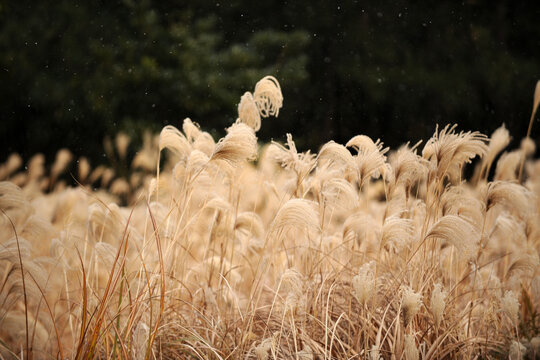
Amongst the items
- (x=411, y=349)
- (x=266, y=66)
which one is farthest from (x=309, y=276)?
(x=266, y=66)

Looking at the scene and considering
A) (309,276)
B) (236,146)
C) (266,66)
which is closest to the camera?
(236,146)

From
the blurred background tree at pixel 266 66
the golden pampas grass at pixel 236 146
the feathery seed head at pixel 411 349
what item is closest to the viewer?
the feathery seed head at pixel 411 349

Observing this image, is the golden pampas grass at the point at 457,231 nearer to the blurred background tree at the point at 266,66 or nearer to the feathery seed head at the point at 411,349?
the feathery seed head at the point at 411,349

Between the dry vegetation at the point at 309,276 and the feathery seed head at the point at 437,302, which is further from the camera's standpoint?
the dry vegetation at the point at 309,276

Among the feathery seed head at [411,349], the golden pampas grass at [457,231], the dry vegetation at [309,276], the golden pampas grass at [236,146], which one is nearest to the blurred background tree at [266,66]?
the dry vegetation at [309,276]

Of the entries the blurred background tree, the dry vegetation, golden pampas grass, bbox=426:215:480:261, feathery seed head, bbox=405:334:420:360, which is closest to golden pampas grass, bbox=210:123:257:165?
the dry vegetation

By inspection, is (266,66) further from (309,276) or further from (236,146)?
(236,146)

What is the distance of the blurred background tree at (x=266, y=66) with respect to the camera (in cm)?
805

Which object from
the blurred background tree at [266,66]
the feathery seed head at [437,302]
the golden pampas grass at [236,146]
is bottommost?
the feathery seed head at [437,302]

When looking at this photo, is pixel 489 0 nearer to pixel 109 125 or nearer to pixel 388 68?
pixel 388 68

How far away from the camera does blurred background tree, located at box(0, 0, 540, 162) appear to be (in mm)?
8047

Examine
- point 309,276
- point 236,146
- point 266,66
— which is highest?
point 266,66

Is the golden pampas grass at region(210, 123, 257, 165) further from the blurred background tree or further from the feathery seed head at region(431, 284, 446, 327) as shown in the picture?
the blurred background tree

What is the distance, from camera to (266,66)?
8844mm
